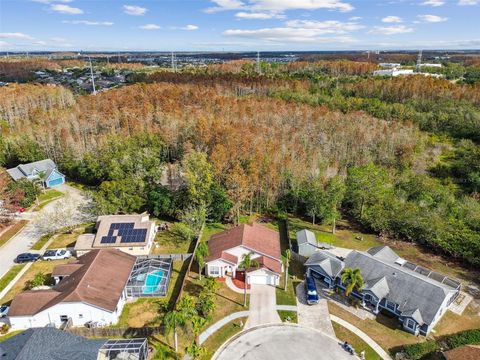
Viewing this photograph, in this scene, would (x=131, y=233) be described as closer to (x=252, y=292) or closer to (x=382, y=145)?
(x=252, y=292)

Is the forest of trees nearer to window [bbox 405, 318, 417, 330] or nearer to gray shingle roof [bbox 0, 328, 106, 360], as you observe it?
window [bbox 405, 318, 417, 330]

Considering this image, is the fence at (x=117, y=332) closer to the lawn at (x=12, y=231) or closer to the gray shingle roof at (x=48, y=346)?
the gray shingle roof at (x=48, y=346)

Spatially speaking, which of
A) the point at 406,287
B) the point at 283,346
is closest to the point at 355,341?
the point at 283,346

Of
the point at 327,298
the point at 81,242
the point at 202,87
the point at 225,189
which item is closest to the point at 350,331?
the point at 327,298

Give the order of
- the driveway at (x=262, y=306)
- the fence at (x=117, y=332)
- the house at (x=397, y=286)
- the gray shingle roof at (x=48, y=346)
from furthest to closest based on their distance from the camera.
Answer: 1. the driveway at (x=262, y=306)
2. the house at (x=397, y=286)
3. the fence at (x=117, y=332)
4. the gray shingle roof at (x=48, y=346)

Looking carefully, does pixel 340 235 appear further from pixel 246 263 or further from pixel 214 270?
pixel 214 270

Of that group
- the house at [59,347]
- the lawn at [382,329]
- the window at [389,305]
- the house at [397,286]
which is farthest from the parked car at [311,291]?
the house at [59,347]

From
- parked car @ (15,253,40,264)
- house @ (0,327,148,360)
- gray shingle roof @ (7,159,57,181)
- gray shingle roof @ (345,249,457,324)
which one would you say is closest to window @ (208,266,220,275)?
house @ (0,327,148,360)

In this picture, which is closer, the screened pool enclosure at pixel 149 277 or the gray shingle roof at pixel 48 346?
the gray shingle roof at pixel 48 346
